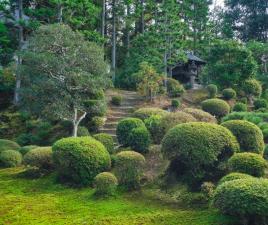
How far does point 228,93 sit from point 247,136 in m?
10.8

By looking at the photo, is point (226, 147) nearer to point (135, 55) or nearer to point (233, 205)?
point (233, 205)

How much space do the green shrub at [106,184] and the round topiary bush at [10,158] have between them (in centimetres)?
516

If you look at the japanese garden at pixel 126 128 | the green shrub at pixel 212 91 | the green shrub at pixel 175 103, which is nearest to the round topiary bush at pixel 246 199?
the japanese garden at pixel 126 128

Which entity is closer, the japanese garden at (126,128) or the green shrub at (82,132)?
the japanese garden at (126,128)

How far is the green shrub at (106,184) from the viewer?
1120 cm

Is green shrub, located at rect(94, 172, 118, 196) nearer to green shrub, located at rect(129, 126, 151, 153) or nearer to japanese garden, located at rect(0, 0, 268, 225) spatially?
japanese garden, located at rect(0, 0, 268, 225)

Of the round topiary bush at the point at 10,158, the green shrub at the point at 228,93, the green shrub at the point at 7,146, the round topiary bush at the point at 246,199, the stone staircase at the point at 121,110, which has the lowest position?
the round topiary bush at the point at 10,158

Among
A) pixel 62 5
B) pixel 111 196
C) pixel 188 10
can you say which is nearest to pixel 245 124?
pixel 111 196

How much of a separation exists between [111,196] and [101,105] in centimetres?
758

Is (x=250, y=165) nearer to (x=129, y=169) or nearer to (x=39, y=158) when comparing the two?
(x=129, y=169)

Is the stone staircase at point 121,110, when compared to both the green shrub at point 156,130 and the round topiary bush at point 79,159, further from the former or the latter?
the round topiary bush at point 79,159

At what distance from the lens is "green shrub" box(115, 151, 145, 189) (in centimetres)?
1170

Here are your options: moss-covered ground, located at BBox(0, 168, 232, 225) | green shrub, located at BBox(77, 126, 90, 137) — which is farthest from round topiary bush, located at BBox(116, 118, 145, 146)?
moss-covered ground, located at BBox(0, 168, 232, 225)

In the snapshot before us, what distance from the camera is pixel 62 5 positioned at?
24.0 m
